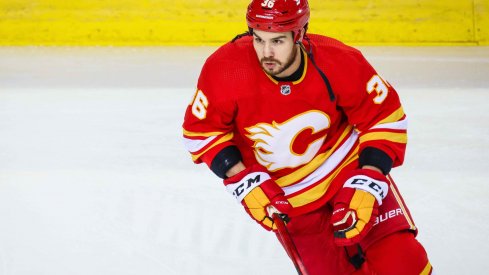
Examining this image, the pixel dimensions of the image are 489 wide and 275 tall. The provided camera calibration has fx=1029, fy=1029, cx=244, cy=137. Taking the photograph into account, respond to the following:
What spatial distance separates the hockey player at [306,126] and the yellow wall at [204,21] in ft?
13.4

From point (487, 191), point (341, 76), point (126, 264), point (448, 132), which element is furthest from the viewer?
point (448, 132)

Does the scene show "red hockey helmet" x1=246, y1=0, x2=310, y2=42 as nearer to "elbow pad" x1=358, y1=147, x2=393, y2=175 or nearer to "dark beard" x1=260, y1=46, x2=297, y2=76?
"dark beard" x1=260, y1=46, x2=297, y2=76

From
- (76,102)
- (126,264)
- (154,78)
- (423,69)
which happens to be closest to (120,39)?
(154,78)

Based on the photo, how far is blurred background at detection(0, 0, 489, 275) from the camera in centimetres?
341

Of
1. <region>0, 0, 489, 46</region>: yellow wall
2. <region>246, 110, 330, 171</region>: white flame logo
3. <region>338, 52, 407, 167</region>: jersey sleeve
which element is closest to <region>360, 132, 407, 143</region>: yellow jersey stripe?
<region>338, 52, 407, 167</region>: jersey sleeve

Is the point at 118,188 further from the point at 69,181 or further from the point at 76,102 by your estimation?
the point at 76,102

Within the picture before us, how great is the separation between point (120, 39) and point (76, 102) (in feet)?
4.87

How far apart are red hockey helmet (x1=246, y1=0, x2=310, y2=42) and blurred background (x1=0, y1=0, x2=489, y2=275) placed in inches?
40.8

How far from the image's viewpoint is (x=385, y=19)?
6656 millimetres

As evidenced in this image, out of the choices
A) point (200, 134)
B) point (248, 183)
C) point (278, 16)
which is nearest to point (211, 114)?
point (200, 134)

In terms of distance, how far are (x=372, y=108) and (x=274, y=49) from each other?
0.97 ft

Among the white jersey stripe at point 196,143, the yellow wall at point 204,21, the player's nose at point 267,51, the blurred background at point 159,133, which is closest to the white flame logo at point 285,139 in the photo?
the white jersey stripe at point 196,143

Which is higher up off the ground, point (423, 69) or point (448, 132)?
point (448, 132)

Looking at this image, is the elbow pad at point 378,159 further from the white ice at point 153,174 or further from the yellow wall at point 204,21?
the yellow wall at point 204,21
